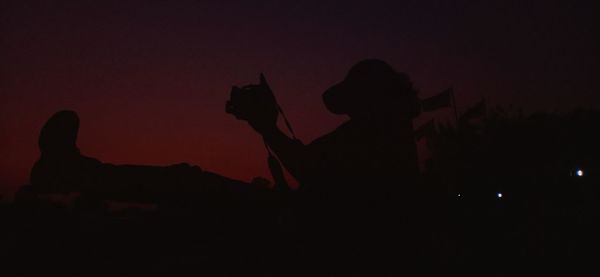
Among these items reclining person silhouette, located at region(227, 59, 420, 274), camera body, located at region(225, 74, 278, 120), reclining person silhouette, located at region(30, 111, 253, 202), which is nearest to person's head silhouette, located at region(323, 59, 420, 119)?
reclining person silhouette, located at region(227, 59, 420, 274)

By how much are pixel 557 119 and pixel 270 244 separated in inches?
730

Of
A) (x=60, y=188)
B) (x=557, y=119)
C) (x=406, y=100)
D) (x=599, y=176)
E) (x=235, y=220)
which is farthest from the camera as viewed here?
(x=557, y=119)

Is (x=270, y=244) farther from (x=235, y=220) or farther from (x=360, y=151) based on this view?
(x=360, y=151)

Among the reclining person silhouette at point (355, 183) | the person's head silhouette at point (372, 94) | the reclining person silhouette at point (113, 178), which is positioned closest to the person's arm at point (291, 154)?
the reclining person silhouette at point (355, 183)

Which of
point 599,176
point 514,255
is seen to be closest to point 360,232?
point 514,255

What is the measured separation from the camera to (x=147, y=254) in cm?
232

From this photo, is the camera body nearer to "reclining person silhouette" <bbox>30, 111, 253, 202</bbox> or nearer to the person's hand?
the person's hand

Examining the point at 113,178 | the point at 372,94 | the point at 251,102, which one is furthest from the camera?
the point at 372,94

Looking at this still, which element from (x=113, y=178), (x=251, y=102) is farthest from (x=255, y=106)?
(x=113, y=178)

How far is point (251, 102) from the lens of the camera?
2342mm

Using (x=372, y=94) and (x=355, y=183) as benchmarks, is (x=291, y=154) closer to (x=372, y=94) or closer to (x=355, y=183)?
(x=355, y=183)

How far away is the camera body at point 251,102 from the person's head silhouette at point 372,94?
0.47 m

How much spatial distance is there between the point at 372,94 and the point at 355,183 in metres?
0.57

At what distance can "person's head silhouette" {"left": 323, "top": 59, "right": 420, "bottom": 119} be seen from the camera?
265 centimetres
